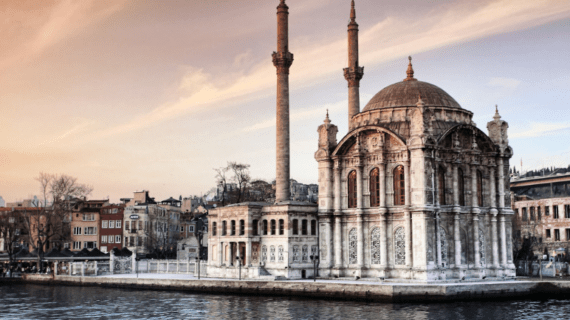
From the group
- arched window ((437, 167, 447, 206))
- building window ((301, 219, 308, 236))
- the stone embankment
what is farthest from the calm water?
arched window ((437, 167, 447, 206))

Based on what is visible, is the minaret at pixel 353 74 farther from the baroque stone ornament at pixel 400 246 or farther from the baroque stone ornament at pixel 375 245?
the baroque stone ornament at pixel 400 246

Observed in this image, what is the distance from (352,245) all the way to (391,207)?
5392mm

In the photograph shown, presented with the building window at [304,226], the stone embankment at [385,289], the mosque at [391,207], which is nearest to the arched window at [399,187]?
the mosque at [391,207]

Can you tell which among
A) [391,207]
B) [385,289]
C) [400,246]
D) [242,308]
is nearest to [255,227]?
[391,207]

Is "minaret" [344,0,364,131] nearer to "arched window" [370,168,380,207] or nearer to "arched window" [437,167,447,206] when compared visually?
"arched window" [370,168,380,207]

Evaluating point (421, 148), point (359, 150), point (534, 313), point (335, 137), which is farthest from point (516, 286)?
point (335, 137)

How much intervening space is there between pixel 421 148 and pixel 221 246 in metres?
20.6

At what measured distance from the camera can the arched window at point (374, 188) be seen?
55406mm

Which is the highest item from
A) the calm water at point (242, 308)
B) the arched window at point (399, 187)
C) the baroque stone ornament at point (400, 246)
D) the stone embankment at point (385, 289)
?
the arched window at point (399, 187)

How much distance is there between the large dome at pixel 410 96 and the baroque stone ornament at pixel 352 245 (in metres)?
11.1

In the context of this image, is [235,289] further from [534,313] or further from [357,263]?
[534,313]

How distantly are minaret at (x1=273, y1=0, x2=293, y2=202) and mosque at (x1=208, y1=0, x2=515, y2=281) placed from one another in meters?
0.11

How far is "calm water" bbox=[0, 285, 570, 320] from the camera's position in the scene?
3962 cm

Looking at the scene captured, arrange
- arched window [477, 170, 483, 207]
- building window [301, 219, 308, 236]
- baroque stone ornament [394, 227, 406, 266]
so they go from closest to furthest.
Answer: baroque stone ornament [394, 227, 406, 266] < arched window [477, 170, 483, 207] < building window [301, 219, 308, 236]
